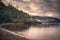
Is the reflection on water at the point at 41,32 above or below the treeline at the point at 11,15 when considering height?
below

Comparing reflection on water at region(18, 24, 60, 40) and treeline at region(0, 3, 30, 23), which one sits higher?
treeline at region(0, 3, 30, 23)

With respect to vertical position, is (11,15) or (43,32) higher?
(11,15)

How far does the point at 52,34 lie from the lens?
2598 millimetres

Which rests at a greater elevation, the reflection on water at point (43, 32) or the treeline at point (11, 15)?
the treeline at point (11, 15)

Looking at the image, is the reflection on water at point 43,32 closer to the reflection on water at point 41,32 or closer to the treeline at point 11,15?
the reflection on water at point 41,32

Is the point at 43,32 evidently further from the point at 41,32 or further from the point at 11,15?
the point at 11,15

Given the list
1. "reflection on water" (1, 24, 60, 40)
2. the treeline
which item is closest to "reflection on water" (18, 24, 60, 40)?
"reflection on water" (1, 24, 60, 40)

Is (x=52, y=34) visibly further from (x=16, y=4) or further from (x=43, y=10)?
(x=16, y=4)

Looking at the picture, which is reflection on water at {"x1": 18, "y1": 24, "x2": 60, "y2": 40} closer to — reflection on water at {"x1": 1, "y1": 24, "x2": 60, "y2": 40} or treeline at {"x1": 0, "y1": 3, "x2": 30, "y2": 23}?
reflection on water at {"x1": 1, "y1": 24, "x2": 60, "y2": 40}

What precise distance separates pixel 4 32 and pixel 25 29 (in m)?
0.24

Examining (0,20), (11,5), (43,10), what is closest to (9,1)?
(11,5)

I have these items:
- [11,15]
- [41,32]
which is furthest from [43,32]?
[11,15]

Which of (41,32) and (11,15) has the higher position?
(11,15)

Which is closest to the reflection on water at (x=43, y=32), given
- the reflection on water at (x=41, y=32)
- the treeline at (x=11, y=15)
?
the reflection on water at (x=41, y=32)
